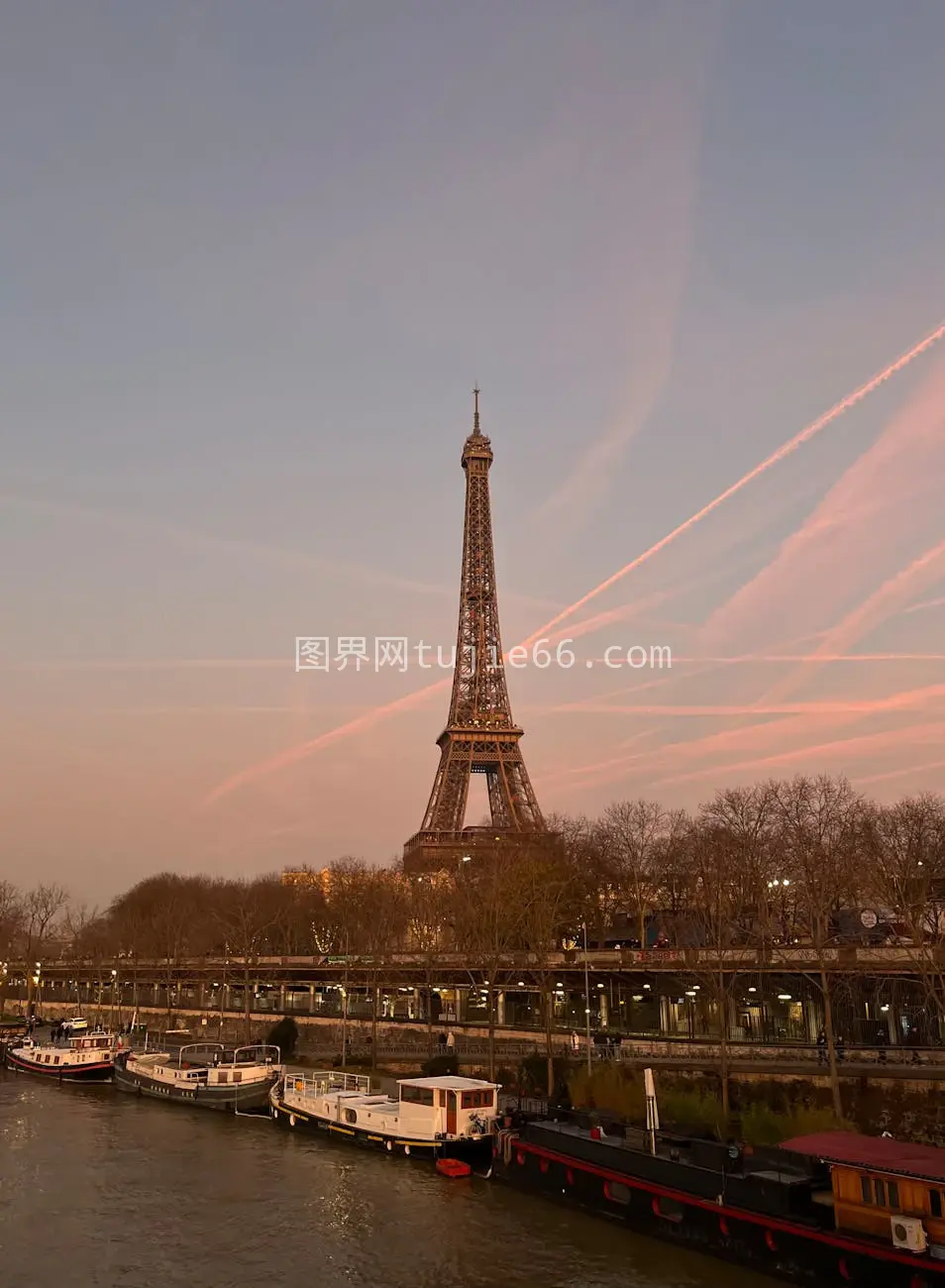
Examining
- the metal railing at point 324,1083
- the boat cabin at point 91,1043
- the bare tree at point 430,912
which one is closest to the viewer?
the metal railing at point 324,1083

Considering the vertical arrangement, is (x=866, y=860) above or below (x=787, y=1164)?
above

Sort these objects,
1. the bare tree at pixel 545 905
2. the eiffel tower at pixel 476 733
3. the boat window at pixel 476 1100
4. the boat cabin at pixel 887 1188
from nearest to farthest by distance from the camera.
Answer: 1. the boat cabin at pixel 887 1188
2. the boat window at pixel 476 1100
3. the bare tree at pixel 545 905
4. the eiffel tower at pixel 476 733

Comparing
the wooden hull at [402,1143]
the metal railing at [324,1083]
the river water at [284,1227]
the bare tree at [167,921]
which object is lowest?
the river water at [284,1227]

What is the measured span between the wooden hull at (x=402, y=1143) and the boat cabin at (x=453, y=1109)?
18.8 inches

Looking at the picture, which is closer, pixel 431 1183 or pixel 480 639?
pixel 431 1183

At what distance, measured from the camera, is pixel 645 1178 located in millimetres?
32219

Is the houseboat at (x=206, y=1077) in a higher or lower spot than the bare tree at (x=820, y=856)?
lower

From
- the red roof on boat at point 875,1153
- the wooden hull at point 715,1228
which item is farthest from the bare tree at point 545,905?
the red roof on boat at point 875,1153

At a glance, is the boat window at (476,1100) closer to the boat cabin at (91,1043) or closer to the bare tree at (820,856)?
the bare tree at (820,856)

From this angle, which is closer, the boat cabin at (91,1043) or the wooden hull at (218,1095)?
the wooden hull at (218,1095)

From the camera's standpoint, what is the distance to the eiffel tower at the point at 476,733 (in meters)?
114

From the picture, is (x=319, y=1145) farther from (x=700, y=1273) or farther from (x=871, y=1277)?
(x=871, y=1277)

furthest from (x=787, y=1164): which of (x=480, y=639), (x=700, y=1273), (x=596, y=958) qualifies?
(x=480, y=639)

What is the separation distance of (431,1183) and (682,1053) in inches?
711
